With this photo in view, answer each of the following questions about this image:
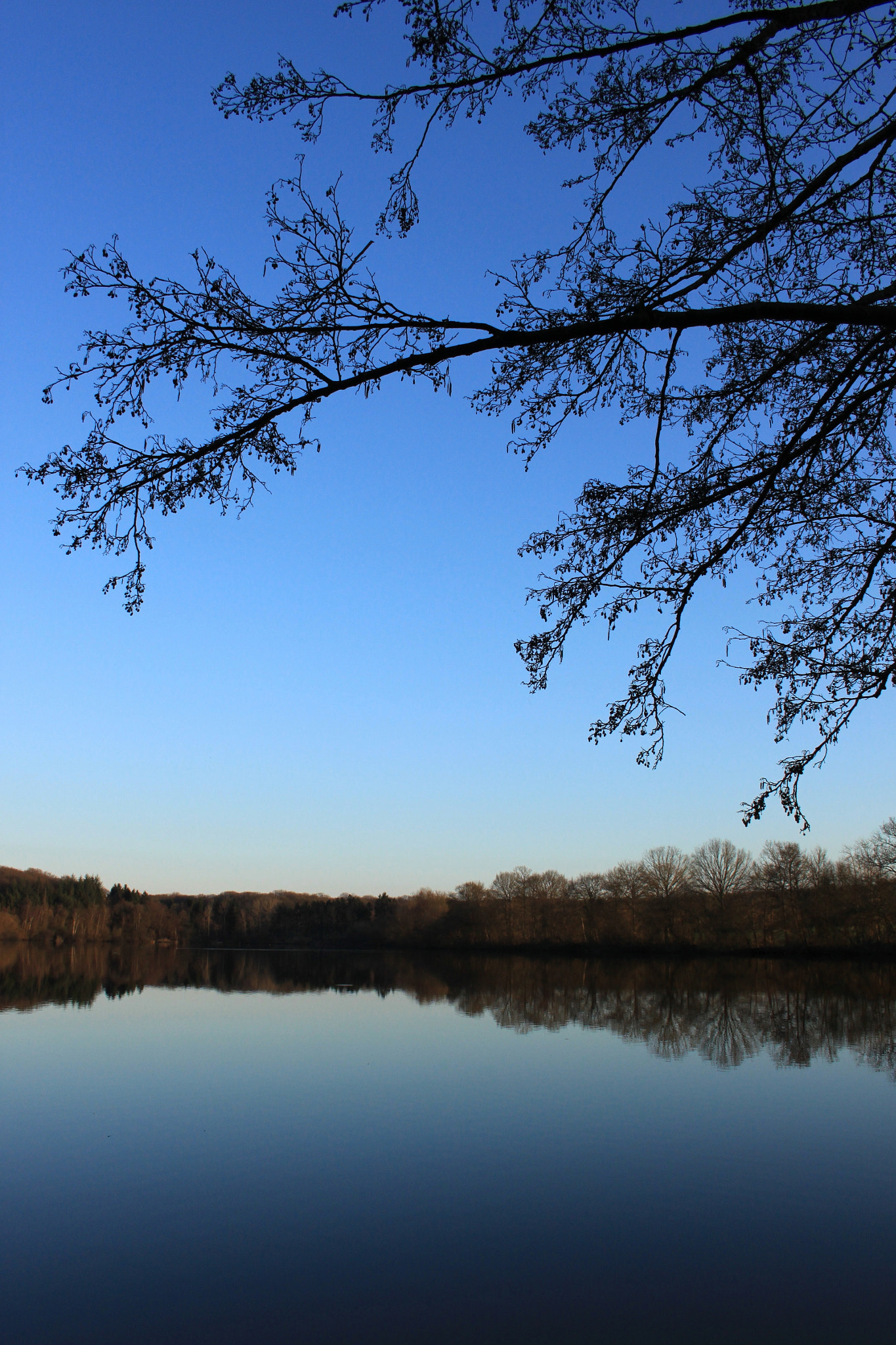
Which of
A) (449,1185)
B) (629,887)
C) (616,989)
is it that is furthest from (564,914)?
(449,1185)

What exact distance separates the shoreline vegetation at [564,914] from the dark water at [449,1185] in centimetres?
3272

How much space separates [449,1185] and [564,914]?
6070cm

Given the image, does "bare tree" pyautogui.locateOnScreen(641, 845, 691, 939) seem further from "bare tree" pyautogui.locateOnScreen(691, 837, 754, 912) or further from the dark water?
the dark water

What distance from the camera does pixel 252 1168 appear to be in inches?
354

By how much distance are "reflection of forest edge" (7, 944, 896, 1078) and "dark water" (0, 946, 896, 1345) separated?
0.39m

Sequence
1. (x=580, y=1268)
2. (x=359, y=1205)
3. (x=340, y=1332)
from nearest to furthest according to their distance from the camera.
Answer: (x=340, y=1332) → (x=580, y=1268) → (x=359, y=1205)

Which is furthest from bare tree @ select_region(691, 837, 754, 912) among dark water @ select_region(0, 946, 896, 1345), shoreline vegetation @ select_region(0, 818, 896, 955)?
dark water @ select_region(0, 946, 896, 1345)

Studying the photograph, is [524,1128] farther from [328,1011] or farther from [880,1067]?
[328,1011]

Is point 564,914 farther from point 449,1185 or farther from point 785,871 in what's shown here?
point 449,1185

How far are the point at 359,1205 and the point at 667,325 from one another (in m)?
7.87

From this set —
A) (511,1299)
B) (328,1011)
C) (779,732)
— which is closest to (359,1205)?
(511,1299)

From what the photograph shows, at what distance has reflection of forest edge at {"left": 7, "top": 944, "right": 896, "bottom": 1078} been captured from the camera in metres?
18.5

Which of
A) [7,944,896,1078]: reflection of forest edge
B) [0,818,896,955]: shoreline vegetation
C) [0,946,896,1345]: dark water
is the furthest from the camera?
[0,818,896,955]: shoreline vegetation

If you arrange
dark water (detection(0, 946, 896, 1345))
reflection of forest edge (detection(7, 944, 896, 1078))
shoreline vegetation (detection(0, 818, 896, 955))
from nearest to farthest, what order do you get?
dark water (detection(0, 946, 896, 1345)), reflection of forest edge (detection(7, 944, 896, 1078)), shoreline vegetation (detection(0, 818, 896, 955))
